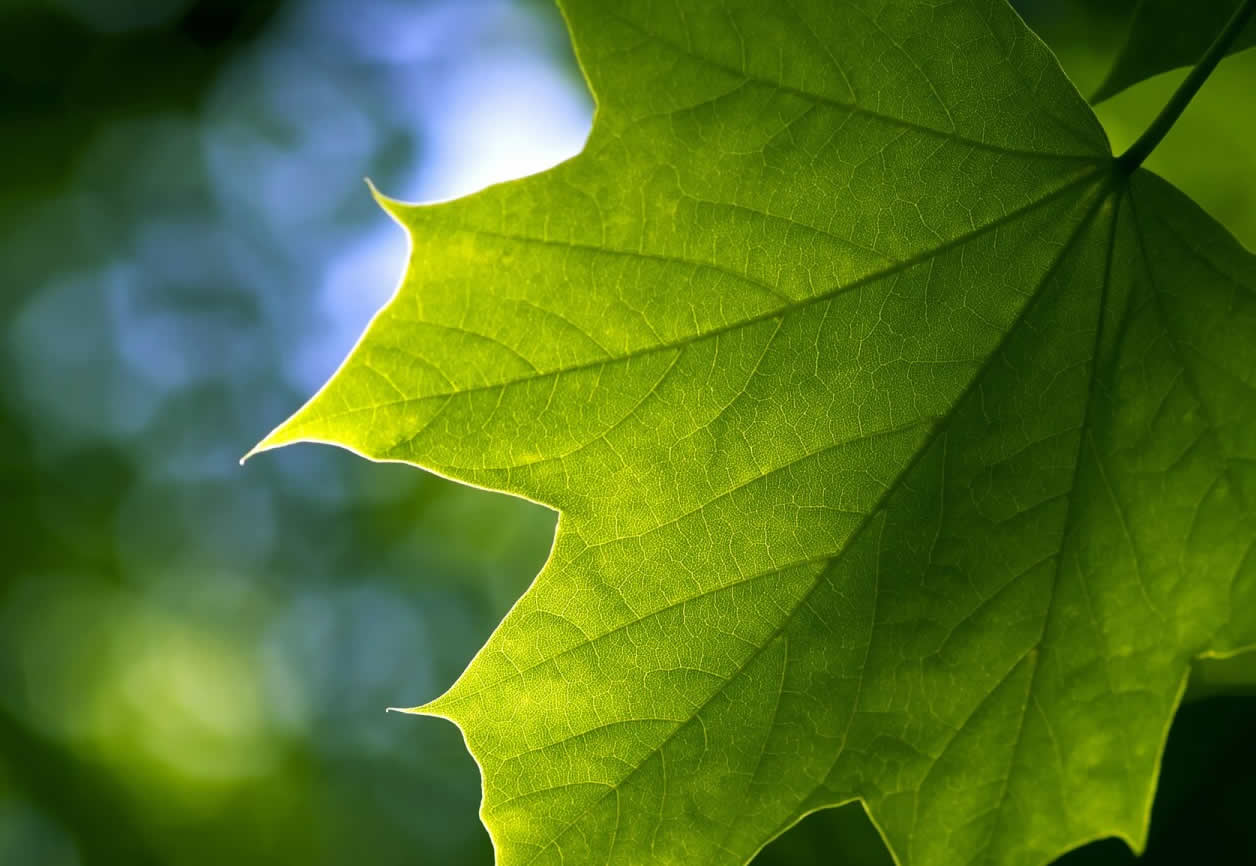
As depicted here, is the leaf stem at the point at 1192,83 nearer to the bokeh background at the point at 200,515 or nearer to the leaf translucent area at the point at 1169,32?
the leaf translucent area at the point at 1169,32

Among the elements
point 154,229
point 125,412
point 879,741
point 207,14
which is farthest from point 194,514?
point 879,741

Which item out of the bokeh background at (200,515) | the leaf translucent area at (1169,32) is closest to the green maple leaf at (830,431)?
the leaf translucent area at (1169,32)

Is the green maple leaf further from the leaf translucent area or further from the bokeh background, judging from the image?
the bokeh background

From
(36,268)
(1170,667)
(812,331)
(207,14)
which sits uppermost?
(207,14)

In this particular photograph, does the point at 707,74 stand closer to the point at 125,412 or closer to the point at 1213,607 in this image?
the point at 1213,607

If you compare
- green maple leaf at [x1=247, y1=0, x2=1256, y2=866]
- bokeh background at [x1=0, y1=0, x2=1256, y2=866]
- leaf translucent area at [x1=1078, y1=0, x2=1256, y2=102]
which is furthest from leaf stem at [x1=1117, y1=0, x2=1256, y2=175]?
bokeh background at [x1=0, y1=0, x2=1256, y2=866]
